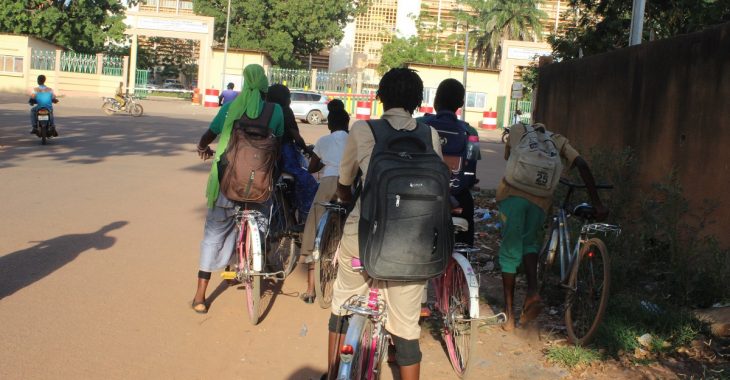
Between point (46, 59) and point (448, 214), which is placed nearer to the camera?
point (448, 214)

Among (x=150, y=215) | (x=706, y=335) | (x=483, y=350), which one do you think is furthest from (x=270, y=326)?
(x=150, y=215)

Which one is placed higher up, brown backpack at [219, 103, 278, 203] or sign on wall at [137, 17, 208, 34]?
sign on wall at [137, 17, 208, 34]

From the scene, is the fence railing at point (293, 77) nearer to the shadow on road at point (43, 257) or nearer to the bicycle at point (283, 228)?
the shadow on road at point (43, 257)

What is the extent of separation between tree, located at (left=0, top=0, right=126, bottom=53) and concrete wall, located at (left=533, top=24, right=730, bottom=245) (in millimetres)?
47871

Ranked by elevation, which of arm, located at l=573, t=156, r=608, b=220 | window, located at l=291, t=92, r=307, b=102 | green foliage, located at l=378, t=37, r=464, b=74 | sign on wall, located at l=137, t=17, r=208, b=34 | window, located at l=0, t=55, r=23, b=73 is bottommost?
arm, located at l=573, t=156, r=608, b=220

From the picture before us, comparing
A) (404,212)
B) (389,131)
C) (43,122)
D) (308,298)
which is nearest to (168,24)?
(43,122)

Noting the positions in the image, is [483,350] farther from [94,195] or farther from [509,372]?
[94,195]

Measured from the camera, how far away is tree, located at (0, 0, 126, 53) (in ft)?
166

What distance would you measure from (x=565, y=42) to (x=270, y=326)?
44.8 feet

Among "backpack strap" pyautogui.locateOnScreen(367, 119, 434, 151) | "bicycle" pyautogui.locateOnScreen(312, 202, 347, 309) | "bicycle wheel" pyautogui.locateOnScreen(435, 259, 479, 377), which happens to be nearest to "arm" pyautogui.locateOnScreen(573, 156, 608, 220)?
"bicycle wheel" pyautogui.locateOnScreen(435, 259, 479, 377)

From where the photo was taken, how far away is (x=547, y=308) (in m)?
6.52

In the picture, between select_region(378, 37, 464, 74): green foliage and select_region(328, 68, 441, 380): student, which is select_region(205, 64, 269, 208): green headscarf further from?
select_region(378, 37, 464, 74): green foliage

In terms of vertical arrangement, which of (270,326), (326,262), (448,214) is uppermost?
(448,214)

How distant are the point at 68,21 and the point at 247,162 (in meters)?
52.9
